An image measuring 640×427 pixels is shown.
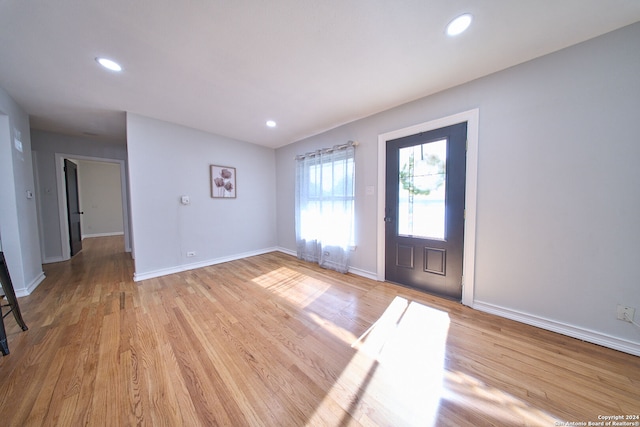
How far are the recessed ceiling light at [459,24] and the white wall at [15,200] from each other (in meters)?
4.51

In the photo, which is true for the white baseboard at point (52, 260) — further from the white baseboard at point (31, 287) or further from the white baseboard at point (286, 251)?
the white baseboard at point (286, 251)


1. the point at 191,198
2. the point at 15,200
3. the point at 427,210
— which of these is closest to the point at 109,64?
the point at 191,198

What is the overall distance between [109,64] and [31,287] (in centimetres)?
307

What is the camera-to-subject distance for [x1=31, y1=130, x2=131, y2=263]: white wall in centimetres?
367

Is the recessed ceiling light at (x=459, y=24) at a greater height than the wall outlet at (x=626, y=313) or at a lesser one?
greater

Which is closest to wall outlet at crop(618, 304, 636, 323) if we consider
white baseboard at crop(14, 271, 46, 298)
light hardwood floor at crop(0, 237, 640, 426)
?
light hardwood floor at crop(0, 237, 640, 426)

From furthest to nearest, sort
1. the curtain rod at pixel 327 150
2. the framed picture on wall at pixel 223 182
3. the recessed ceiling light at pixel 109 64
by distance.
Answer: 1. the framed picture on wall at pixel 223 182
2. the curtain rod at pixel 327 150
3. the recessed ceiling light at pixel 109 64

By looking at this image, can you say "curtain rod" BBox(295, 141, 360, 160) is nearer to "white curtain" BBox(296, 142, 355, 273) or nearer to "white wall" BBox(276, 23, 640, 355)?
"white curtain" BBox(296, 142, 355, 273)

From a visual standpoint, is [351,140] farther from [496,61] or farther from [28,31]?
[28,31]

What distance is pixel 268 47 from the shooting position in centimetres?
161

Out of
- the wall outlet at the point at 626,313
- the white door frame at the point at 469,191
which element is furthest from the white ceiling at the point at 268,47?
the wall outlet at the point at 626,313

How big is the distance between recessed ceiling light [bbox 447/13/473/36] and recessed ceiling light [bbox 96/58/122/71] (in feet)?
9.29

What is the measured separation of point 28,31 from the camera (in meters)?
1.44

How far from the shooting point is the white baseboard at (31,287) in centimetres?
241
